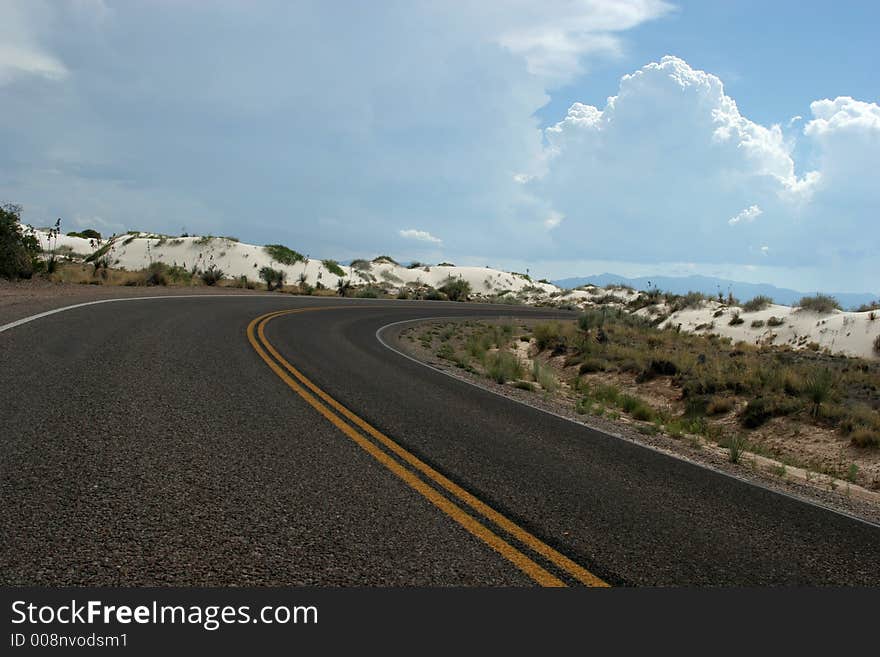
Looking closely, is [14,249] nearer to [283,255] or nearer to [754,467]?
[754,467]

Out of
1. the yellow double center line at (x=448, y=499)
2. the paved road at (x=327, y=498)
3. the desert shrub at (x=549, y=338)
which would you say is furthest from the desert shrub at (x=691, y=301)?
the yellow double center line at (x=448, y=499)

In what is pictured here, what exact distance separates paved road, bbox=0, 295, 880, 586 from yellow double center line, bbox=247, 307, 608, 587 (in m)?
0.05

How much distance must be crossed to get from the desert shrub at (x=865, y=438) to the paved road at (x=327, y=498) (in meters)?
6.49

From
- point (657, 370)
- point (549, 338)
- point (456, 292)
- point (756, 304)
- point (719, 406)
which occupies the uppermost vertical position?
point (756, 304)

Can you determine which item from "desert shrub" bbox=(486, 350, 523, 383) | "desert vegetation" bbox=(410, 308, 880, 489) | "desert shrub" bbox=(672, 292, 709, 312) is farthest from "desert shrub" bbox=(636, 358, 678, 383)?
"desert shrub" bbox=(672, 292, 709, 312)

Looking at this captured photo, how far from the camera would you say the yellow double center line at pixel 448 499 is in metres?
3.85

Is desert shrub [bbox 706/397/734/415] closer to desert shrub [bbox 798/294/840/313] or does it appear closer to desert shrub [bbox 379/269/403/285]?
desert shrub [bbox 798/294/840/313]

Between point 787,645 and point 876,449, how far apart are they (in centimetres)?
1023

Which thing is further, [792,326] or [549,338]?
[792,326]

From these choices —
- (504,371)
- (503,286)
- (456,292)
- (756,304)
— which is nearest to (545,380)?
(504,371)

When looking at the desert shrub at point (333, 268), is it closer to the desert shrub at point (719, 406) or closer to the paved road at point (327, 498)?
the desert shrub at point (719, 406)

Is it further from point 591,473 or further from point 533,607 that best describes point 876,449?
point 533,607

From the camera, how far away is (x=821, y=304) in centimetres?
2877

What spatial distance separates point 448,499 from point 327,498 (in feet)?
3.23
